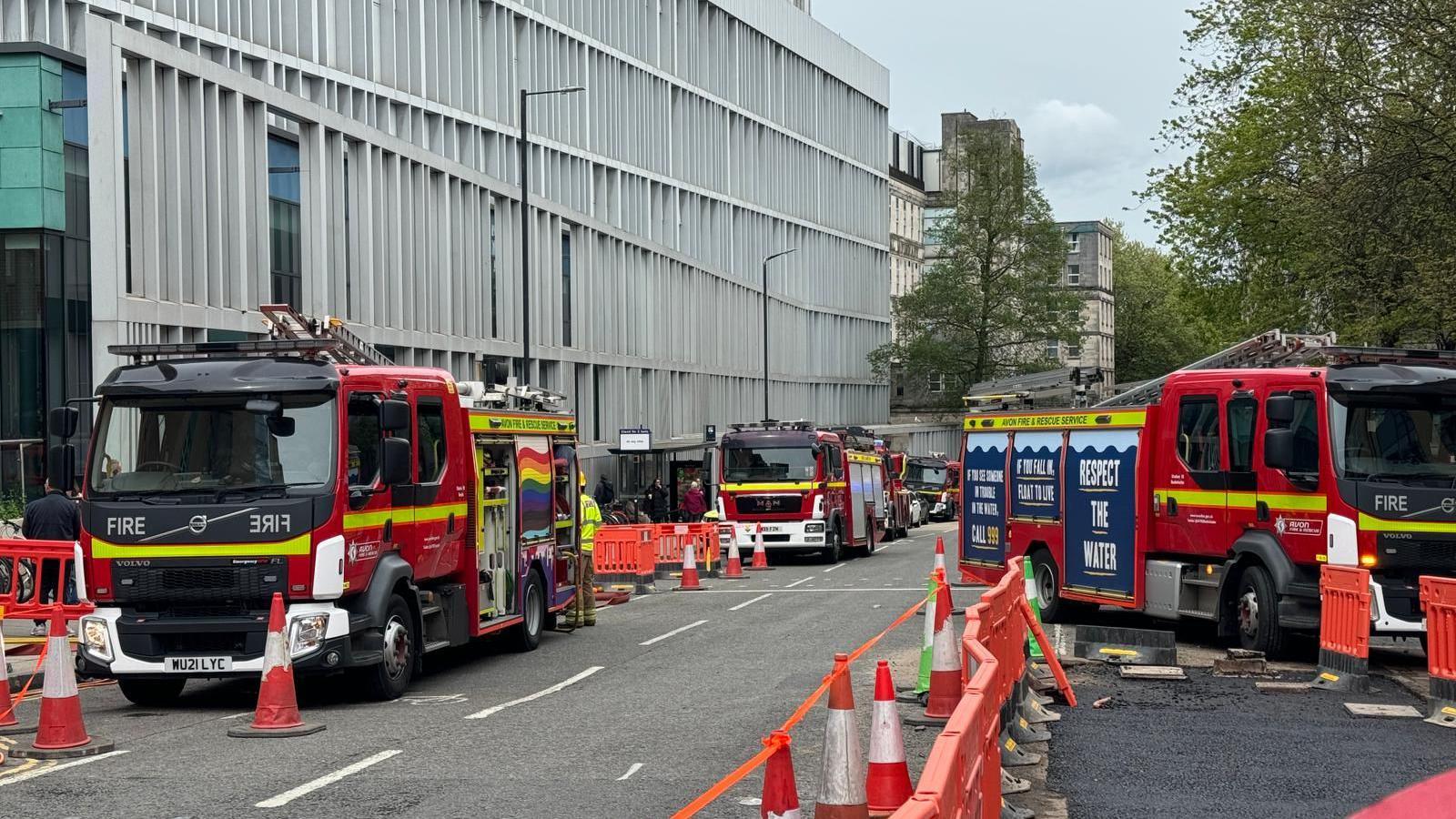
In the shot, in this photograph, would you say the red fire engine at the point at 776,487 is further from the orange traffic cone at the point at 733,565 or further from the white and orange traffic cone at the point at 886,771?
the white and orange traffic cone at the point at 886,771

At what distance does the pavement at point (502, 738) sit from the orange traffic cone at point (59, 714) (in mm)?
229

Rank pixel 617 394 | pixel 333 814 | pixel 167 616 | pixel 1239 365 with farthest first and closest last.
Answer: pixel 617 394 < pixel 1239 365 < pixel 167 616 < pixel 333 814

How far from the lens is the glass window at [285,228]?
35.8 meters

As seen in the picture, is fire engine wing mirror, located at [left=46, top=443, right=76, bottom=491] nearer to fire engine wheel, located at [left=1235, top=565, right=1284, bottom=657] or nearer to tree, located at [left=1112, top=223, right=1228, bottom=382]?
fire engine wheel, located at [left=1235, top=565, right=1284, bottom=657]

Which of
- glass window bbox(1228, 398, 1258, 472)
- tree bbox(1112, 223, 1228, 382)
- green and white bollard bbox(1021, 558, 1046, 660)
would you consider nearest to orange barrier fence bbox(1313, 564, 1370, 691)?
glass window bbox(1228, 398, 1258, 472)

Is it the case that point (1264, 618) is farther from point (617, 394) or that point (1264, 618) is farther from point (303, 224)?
point (617, 394)

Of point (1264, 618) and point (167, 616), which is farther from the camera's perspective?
point (1264, 618)

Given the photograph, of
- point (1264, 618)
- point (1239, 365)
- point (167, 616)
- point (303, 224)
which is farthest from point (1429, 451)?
point (303, 224)

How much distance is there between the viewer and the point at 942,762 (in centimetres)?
536

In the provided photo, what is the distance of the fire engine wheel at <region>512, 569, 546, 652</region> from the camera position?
1895 centimetres

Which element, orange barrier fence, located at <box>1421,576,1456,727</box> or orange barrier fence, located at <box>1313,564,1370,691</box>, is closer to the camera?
orange barrier fence, located at <box>1421,576,1456,727</box>

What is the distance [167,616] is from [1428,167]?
2136 cm

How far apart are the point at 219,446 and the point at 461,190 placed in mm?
32147

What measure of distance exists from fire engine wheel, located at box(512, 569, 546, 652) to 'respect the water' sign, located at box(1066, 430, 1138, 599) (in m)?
6.06
